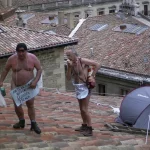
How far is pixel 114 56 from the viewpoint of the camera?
29500 mm

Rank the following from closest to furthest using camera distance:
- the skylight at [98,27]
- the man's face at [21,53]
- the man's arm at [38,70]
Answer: the man's face at [21,53] < the man's arm at [38,70] < the skylight at [98,27]

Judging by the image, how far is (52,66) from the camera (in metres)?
Answer: 22.0

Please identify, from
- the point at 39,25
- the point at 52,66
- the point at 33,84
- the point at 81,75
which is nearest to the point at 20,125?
the point at 33,84

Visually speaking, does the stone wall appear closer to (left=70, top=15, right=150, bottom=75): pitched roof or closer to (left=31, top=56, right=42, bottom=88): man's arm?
(left=70, top=15, right=150, bottom=75): pitched roof

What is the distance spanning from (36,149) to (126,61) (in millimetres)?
20435

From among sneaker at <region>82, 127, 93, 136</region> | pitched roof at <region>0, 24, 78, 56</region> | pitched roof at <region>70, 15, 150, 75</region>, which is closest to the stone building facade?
pitched roof at <region>0, 24, 78, 56</region>

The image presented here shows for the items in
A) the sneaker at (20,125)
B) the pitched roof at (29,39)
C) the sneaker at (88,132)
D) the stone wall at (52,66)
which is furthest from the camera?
the stone wall at (52,66)

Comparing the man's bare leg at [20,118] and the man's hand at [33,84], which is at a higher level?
the man's hand at [33,84]

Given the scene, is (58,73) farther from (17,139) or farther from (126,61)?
(17,139)

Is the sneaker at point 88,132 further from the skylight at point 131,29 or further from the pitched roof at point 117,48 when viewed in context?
the skylight at point 131,29

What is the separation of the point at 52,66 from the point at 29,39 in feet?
4.59

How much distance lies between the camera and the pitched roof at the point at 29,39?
818 inches

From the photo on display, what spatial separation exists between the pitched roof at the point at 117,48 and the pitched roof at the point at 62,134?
48.6 ft

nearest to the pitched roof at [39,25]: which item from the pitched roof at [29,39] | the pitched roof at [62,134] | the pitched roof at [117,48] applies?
the pitched roof at [117,48]
